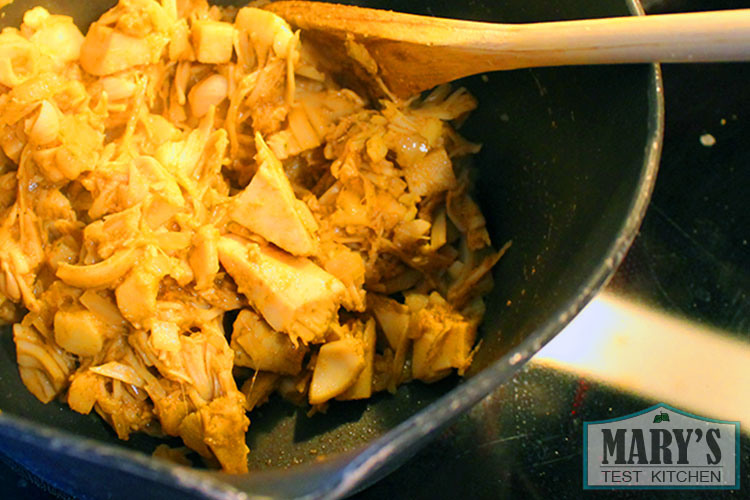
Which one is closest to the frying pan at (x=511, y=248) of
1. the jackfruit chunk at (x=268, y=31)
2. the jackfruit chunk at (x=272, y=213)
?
the jackfruit chunk at (x=268, y=31)

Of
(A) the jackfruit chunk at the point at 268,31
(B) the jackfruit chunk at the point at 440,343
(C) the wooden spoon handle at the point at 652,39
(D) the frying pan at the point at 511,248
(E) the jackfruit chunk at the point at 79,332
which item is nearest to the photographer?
(D) the frying pan at the point at 511,248

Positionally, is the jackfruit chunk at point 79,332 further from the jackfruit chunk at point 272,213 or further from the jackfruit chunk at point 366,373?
the jackfruit chunk at point 366,373

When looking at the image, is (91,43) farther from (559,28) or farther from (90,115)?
(559,28)

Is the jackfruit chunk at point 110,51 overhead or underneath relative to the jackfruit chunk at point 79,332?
overhead

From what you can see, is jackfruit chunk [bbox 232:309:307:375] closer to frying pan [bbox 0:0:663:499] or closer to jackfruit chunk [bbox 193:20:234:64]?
frying pan [bbox 0:0:663:499]

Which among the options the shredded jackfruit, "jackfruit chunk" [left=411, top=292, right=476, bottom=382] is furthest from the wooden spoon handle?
"jackfruit chunk" [left=411, top=292, right=476, bottom=382]

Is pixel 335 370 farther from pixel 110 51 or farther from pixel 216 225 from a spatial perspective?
pixel 110 51

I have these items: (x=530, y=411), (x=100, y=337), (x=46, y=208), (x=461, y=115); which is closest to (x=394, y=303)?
(x=530, y=411)
